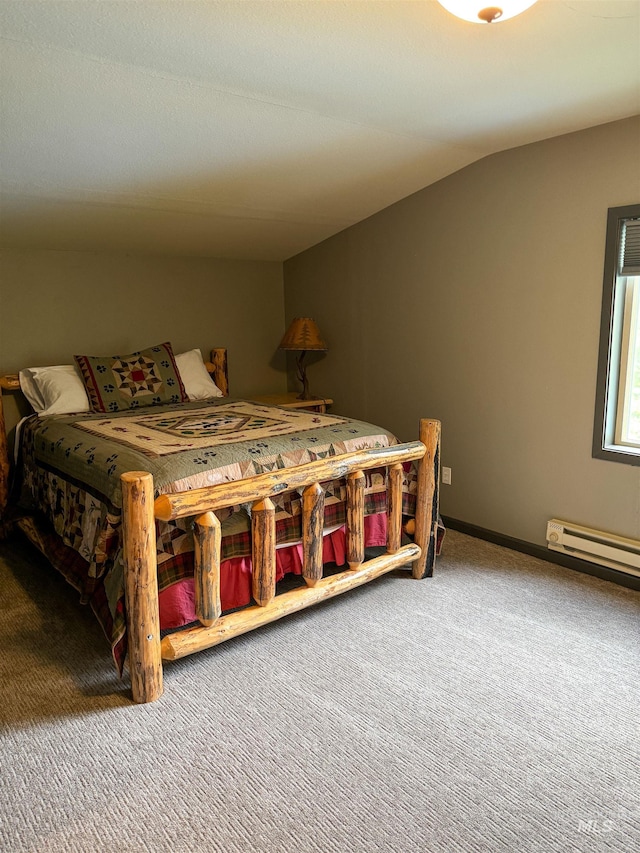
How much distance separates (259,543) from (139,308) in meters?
2.29

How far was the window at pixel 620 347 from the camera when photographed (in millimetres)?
2525

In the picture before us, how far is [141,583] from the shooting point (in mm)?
1853

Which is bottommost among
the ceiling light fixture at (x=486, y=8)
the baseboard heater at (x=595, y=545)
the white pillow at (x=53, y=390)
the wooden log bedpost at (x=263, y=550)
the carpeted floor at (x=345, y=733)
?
the carpeted floor at (x=345, y=733)

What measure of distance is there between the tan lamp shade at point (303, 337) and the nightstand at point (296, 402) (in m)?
0.36

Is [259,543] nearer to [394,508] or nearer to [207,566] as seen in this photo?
[207,566]

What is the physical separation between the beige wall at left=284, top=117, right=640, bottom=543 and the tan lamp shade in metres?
0.24

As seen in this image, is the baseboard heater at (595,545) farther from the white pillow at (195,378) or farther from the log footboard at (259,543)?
the white pillow at (195,378)

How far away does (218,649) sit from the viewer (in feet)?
7.32

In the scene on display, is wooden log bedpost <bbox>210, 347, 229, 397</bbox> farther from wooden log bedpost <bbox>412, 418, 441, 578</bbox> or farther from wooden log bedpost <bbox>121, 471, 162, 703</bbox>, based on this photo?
wooden log bedpost <bbox>121, 471, 162, 703</bbox>

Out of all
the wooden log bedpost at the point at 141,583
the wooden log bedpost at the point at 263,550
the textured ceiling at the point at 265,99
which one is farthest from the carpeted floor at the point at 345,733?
the textured ceiling at the point at 265,99

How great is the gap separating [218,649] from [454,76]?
224cm

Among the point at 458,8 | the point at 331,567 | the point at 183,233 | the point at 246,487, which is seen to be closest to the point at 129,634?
the point at 246,487

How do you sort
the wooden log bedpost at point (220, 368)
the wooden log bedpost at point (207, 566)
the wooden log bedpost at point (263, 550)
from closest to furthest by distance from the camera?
the wooden log bedpost at point (207, 566), the wooden log bedpost at point (263, 550), the wooden log bedpost at point (220, 368)

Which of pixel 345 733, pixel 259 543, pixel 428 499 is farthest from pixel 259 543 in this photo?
pixel 428 499
